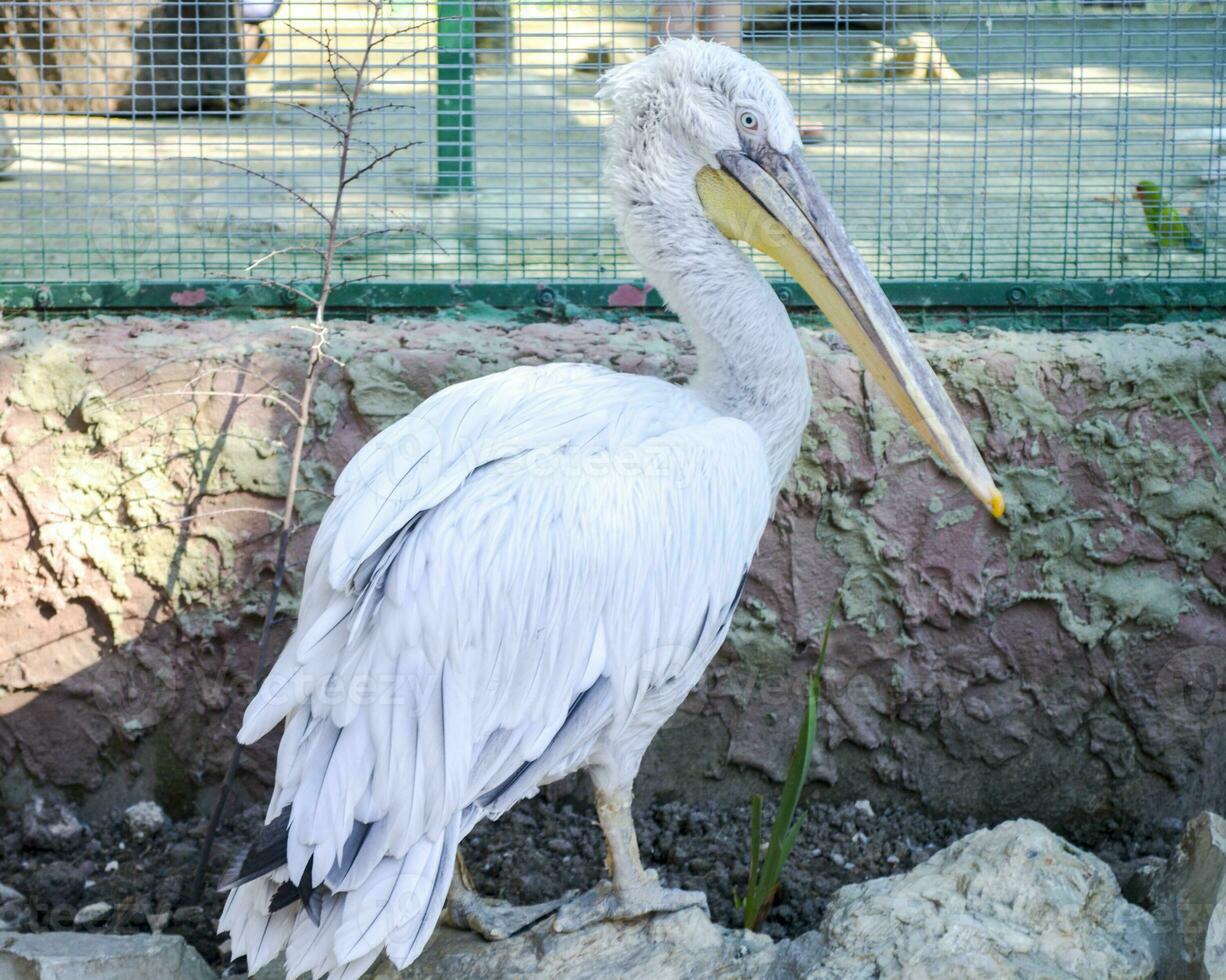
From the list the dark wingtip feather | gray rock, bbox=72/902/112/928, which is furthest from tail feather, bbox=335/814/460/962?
gray rock, bbox=72/902/112/928

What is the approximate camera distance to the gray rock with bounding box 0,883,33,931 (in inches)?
120

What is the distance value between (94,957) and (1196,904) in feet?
6.69

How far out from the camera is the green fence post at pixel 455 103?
3725 mm

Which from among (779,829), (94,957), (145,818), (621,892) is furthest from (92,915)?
(779,829)

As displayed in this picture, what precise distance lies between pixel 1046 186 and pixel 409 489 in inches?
90.3

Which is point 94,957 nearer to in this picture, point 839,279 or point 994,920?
point 994,920

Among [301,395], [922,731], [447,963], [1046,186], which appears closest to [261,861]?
[447,963]

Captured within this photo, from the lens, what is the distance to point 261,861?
2277 mm

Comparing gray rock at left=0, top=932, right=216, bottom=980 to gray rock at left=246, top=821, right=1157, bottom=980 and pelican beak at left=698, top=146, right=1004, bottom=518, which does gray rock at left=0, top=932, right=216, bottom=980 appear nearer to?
gray rock at left=246, top=821, right=1157, bottom=980

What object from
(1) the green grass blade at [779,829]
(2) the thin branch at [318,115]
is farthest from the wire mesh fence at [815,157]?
(1) the green grass blade at [779,829]

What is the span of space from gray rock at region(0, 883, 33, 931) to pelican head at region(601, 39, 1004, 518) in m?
2.06

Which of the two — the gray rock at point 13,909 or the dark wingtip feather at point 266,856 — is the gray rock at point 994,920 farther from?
the gray rock at point 13,909

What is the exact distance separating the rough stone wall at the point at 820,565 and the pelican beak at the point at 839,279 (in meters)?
0.61

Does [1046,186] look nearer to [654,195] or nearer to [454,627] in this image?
[654,195]
